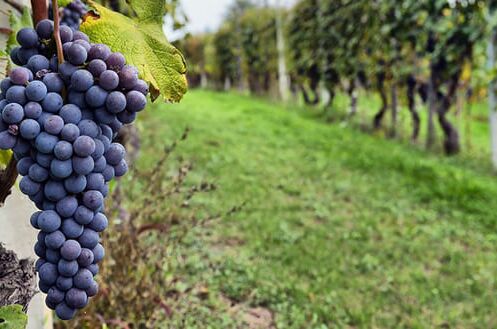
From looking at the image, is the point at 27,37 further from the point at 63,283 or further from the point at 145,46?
the point at 63,283

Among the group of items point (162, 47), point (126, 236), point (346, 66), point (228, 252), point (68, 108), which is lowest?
→ point (228, 252)

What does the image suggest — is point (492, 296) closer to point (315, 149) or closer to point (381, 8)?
point (315, 149)

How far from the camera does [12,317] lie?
35.1 inches

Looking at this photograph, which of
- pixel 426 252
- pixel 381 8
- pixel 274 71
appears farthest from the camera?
pixel 274 71

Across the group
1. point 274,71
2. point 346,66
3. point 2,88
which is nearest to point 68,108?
point 2,88

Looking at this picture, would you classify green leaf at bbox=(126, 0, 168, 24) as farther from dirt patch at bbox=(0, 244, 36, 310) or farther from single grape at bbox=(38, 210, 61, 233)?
dirt patch at bbox=(0, 244, 36, 310)

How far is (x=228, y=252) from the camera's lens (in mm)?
3865

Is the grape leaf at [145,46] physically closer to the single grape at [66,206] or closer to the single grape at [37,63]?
the single grape at [37,63]

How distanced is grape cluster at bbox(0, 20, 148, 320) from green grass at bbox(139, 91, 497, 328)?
1.78 meters

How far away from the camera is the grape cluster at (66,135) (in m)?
0.76

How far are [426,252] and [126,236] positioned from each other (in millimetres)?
2568

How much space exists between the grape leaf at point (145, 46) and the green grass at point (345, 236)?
5.71 feet

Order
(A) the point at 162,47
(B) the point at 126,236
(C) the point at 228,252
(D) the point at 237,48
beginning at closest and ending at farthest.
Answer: (A) the point at 162,47 → (B) the point at 126,236 → (C) the point at 228,252 → (D) the point at 237,48

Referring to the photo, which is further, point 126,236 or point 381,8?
point 381,8
